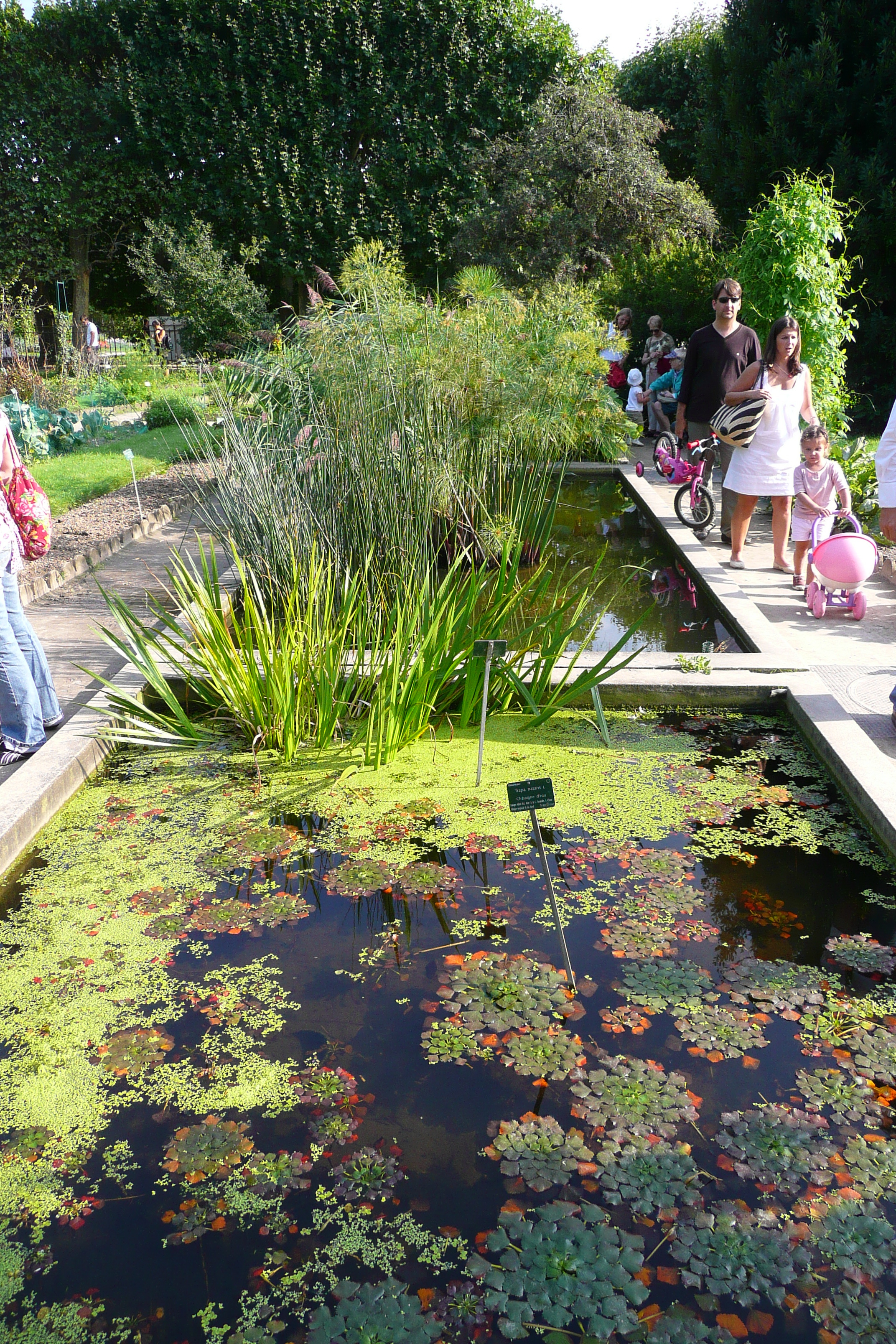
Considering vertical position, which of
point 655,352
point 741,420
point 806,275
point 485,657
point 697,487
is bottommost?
point 485,657

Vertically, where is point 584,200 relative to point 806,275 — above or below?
above

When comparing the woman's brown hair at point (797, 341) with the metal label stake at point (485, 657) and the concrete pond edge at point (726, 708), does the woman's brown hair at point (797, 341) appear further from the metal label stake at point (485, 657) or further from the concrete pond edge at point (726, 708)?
the metal label stake at point (485, 657)

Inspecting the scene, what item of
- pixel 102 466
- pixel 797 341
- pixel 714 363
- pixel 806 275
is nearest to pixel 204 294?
pixel 102 466

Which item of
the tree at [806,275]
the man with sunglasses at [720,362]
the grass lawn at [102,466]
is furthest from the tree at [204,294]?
the man with sunglasses at [720,362]

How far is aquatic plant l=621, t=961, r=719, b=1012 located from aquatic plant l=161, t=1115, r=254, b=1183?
2.84ft

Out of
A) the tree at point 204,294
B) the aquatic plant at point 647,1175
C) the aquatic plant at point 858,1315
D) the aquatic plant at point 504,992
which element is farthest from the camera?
the tree at point 204,294

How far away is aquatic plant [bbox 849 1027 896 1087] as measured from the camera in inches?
72.4

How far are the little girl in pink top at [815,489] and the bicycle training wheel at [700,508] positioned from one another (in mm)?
1179

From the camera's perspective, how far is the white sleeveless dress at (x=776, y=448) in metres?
4.62

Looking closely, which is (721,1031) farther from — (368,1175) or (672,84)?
(672,84)

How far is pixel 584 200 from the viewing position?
11570mm

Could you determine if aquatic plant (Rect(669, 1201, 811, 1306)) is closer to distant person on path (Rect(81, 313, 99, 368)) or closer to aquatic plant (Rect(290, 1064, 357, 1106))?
aquatic plant (Rect(290, 1064, 357, 1106))

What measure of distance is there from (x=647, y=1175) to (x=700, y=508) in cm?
488

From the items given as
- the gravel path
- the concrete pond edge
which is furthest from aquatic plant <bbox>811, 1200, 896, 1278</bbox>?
the gravel path
